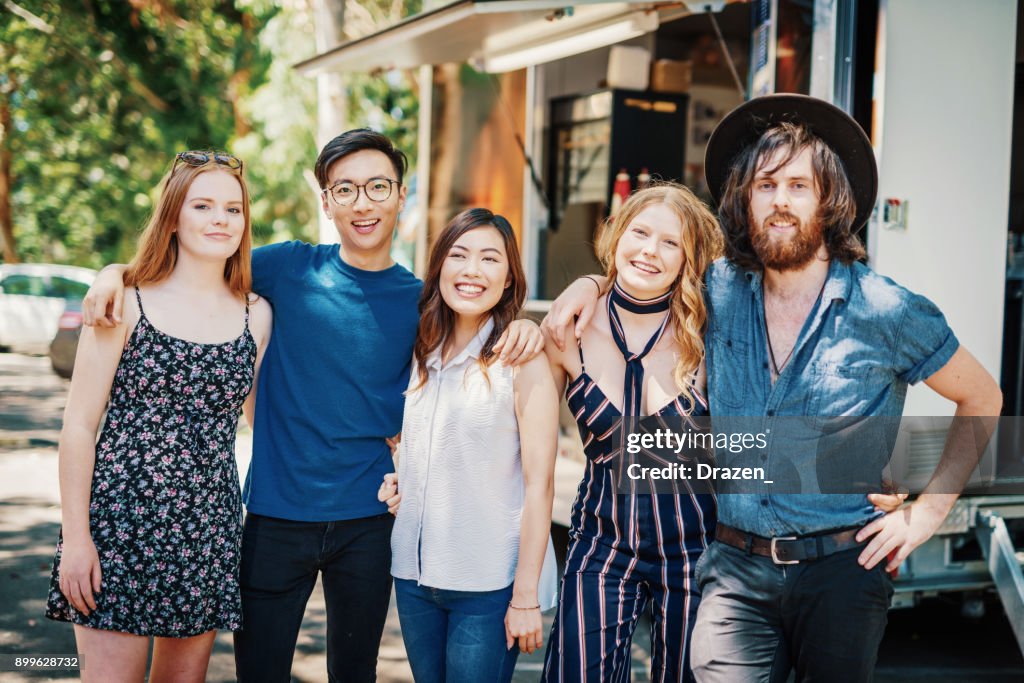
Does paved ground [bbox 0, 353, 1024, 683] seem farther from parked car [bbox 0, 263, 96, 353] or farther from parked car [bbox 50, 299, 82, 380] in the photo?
parked car [bbox 0, 263, 96, 353]

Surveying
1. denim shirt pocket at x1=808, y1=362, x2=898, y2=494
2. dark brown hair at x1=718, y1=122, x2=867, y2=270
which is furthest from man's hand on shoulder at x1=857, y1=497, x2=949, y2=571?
dark brown hair at x1=718, y1=122, x2=867, y2=270

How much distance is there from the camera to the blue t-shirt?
2.82 meters

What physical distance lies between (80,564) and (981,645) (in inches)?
166

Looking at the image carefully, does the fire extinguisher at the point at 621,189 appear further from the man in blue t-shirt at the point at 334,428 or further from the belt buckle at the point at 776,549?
the belt buckle at the point at 776,549

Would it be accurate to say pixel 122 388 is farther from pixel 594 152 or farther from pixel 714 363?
pixel 594 152

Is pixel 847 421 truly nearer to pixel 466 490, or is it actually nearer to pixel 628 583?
pixel 628 583

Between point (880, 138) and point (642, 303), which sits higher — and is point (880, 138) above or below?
above

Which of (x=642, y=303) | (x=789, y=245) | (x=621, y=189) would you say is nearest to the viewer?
(x=789, y=245)

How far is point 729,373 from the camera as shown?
2576mm

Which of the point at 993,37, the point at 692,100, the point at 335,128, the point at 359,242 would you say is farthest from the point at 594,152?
the point at 359,242

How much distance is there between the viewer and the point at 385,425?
2904mm

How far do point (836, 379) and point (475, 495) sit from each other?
1.01m

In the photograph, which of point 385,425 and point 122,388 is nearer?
point 122,388

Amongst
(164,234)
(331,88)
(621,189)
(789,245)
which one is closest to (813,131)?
(789,245)
